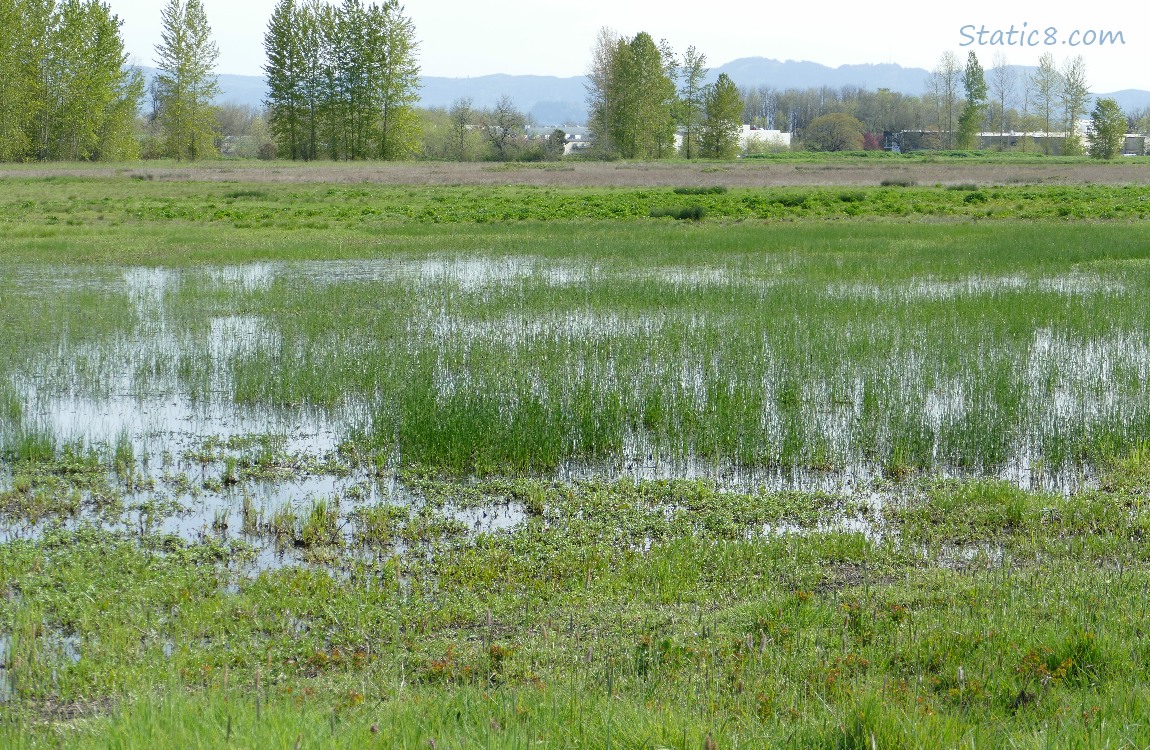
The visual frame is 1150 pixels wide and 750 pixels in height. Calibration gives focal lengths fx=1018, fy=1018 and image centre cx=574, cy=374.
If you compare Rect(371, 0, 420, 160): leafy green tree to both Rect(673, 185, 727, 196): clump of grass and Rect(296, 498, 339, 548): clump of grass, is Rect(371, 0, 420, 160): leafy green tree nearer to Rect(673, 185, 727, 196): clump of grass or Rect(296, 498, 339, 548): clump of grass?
Rect(673, 185, 727, 196): clump of grass

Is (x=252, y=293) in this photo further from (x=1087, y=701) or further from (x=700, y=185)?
(x=700, y=185)

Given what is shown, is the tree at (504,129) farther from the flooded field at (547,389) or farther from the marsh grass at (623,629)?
the marsh grass at (623,629)

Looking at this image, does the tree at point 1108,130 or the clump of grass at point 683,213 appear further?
the tree at point 1108,130

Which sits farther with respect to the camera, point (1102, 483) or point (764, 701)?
point (1102, 483)

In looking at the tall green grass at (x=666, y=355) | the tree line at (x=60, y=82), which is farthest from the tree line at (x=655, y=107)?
the tall green grass at (x=666, y=355)

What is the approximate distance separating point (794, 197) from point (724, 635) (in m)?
33.2

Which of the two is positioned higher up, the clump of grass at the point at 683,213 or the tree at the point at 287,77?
the tree at the point at 287,77

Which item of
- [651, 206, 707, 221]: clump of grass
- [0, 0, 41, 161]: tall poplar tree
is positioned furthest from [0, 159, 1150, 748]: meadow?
[0, 0, 41, 161]: tall poplar tree

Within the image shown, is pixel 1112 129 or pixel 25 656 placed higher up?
pixel 1112 129

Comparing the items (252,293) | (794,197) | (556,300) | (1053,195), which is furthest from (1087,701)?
(1053,195)

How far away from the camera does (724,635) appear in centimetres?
515

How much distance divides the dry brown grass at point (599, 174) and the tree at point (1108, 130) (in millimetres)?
27469

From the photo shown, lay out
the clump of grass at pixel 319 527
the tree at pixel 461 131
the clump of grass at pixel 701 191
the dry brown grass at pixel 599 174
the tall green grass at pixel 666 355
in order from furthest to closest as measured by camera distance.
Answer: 1. the tree at pixel 461 131
2. the dry brown grass at pixel 599 174
3. the clump of grass at pixel 701 191
4. the tall green grass at pixel 666 355
5. the clump of grass at pixel 319 527

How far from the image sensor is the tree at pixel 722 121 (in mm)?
79438
